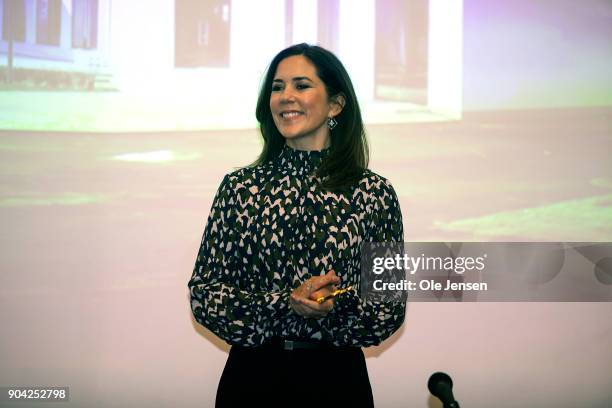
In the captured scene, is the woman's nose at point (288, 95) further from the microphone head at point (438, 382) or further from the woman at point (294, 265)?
the microphone head at point (438, 382)

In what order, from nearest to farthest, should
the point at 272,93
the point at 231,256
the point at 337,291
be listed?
the point at 337,291 → the point at 231,256 → the point at 272,93

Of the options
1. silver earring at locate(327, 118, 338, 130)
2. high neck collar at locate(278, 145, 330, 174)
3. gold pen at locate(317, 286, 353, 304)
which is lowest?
gold pen at locate(317, 286, 353, 304)

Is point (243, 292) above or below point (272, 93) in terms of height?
below

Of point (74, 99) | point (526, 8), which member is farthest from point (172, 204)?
point (526, 8)

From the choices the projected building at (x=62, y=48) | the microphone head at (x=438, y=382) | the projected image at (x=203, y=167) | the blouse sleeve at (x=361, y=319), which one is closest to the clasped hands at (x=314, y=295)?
the blouse sleeve at (x=361, y=319)

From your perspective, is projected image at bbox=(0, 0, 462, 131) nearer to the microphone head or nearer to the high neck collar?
the high neck collar

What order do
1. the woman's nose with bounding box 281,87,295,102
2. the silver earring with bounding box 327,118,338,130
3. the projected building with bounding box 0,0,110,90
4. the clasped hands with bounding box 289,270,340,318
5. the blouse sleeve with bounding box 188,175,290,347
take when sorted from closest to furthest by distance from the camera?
1. the clasped hands with bounding box 289,270,340,318
2. the blouse sleeve with bounding box 188,175,290,347
3. the woman's nose with bounding box 281,87,295,102
4. the silver earring with bounding box 327,118,338,130
5. the projected building with bounding box 0,0,110,90

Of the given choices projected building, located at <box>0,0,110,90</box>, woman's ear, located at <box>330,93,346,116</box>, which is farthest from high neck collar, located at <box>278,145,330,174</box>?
projected building, located at <box>0,0,110,90</box>

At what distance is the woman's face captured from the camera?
175 cm

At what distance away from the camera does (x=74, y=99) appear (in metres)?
2.84

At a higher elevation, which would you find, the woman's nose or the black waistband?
the woman's nose

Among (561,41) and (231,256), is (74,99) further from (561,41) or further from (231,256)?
(561,41)

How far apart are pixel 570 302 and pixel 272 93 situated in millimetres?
1895

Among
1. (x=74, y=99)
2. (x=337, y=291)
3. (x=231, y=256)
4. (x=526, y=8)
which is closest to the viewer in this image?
(x=337, y=291)
